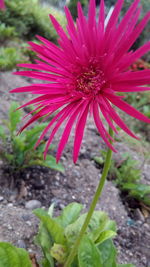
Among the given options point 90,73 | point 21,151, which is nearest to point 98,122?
point 90,73

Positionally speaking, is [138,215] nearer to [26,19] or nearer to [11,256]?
[11,256]

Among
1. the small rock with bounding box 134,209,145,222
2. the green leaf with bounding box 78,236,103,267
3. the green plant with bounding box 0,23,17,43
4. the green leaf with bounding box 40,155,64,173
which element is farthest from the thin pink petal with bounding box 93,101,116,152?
the green plant with bounding box 0,23,17,43

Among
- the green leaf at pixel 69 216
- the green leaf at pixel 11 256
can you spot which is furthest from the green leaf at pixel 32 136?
the green leaf at pixel 11 256

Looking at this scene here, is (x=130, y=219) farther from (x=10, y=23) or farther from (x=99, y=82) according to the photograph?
(x=10, y=23)

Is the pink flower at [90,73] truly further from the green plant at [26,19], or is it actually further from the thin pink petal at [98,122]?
the green plant at [26,19]

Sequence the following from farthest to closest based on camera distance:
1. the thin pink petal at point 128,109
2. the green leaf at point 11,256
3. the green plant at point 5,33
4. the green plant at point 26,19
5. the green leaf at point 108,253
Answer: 1. the green plant at point 26,19
2. the green plant at point 5,33
3. the green leaf at point 108,253
4. the green leaf at point 11,256
5. the thin pink petal at point 128,109

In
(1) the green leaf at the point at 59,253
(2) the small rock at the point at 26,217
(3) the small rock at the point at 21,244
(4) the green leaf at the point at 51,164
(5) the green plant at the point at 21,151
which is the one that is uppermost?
(5) the green plant at the point at 21,151
